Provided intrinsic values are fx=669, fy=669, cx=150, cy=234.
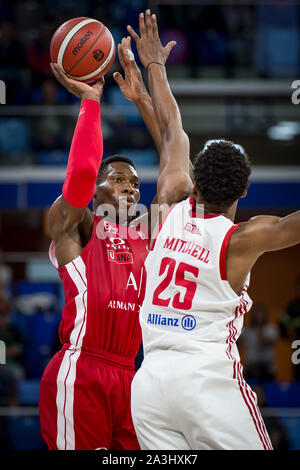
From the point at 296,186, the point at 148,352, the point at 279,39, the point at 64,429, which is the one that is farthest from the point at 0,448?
the point at 279,39

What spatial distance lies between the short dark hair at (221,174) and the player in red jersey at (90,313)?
1.29 ft

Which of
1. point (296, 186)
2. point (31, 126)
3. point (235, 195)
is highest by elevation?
point (235, 195)

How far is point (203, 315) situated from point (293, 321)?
5.59 metres

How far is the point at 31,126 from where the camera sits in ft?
31.5

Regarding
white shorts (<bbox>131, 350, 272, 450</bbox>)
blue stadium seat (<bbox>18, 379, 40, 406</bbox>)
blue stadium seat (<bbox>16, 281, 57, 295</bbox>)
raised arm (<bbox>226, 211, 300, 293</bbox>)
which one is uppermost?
raised arm (<bbox>226, 211, 300, 293</bbox>)

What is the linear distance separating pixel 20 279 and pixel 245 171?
7876 mm

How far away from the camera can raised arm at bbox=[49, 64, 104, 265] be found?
11.1 ft

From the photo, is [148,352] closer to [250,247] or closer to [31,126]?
[250,247]

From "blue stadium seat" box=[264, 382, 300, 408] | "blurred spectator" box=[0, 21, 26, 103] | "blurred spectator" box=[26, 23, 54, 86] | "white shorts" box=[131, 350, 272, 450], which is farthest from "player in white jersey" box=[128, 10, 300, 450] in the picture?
"blurred spectator" box=[26, 23, 54, 86]

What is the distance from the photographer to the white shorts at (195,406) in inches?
105

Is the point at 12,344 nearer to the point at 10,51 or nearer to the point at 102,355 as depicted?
the point at 102,355

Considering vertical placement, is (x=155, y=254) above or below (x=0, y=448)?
above

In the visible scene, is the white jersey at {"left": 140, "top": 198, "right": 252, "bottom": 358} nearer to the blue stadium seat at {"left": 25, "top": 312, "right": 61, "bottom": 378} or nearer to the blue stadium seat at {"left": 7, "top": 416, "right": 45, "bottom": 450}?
the blue stadium seat at {"left": 7, "top": 416, "right": 45, "bottom": 450}

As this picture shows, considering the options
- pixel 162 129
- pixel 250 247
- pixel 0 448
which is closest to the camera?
pixel 250 247
